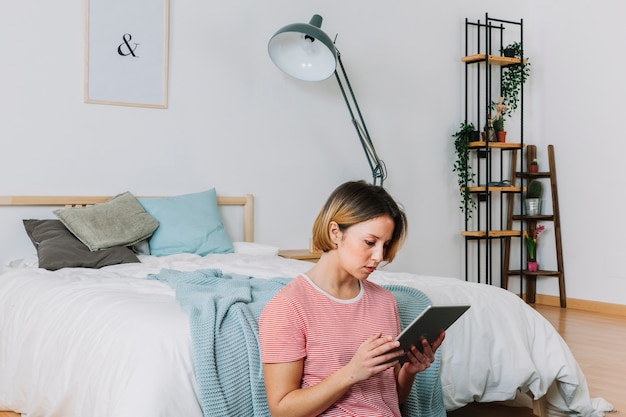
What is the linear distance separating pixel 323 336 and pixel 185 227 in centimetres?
227

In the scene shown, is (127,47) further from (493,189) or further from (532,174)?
(532,174)

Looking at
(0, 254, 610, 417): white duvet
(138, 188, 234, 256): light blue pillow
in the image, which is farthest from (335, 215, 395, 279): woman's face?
(138, 188, 234, 256): light blue pillow

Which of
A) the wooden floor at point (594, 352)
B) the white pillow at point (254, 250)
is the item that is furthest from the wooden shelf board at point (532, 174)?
the white pillow at point (254, 250)

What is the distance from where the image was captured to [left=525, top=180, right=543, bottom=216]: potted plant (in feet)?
18.1

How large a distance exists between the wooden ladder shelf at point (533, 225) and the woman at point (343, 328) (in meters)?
3.93

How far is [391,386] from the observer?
1684mm

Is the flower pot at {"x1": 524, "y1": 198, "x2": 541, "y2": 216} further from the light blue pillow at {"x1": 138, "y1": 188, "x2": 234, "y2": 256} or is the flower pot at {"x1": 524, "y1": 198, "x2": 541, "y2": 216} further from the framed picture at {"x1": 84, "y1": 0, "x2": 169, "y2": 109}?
the framed picture at {"x1": 84, "y1": 0, "x2": 169, "y2": 109}

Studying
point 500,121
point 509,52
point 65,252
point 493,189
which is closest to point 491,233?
point 493,189

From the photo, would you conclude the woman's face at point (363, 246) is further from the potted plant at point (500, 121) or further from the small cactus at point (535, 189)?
the small cactus at point (535, 189)

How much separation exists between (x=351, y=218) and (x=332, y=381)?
1.18 feet

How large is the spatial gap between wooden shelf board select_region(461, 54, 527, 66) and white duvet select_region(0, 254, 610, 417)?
2706mm

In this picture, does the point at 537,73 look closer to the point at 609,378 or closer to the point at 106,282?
the point at 609,378

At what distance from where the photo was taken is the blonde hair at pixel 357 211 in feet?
5.40

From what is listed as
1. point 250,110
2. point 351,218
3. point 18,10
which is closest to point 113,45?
point 18,10
